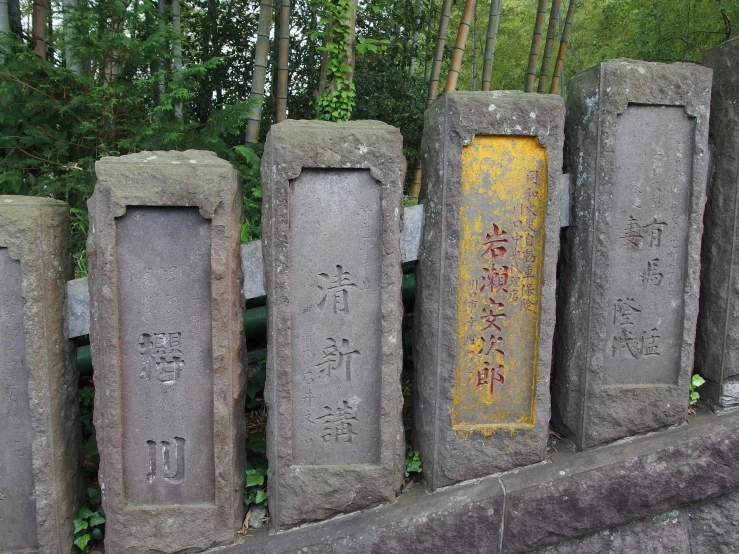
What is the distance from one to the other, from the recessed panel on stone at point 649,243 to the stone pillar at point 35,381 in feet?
9.77

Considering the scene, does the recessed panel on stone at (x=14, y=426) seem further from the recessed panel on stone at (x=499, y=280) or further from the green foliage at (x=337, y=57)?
the green foliage at (x=337, y=57)

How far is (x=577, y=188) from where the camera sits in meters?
2.96

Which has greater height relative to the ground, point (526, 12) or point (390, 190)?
point (526, 12)

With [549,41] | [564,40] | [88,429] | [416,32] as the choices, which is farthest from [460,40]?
[88,429]

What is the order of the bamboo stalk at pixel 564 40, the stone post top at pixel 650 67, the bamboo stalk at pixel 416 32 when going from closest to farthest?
the stone post top at pixel 650 67 < the bamboo stalk at pixel 564 40 < the bamboo stalk at pixel 416 32

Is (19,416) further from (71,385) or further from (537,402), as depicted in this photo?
(537,402)

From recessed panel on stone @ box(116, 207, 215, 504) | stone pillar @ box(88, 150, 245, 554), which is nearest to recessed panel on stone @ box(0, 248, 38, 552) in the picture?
stone pillar @ box(88, 150, 245, 554)

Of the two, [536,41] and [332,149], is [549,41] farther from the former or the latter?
[332,149]

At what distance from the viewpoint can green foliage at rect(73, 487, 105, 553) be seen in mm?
2725

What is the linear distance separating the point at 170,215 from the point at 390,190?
1.08 meters

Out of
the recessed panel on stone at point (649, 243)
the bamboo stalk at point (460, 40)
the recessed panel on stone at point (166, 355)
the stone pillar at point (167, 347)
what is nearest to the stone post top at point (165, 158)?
the stone pillar at point (167, 347)

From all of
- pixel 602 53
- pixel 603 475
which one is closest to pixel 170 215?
pixel 603 475

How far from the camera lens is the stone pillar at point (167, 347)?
8.13ft

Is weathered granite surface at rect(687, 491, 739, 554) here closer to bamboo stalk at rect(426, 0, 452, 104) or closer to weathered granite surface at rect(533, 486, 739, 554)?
weathered granite surface at rect(533, 486, 739, 554)
